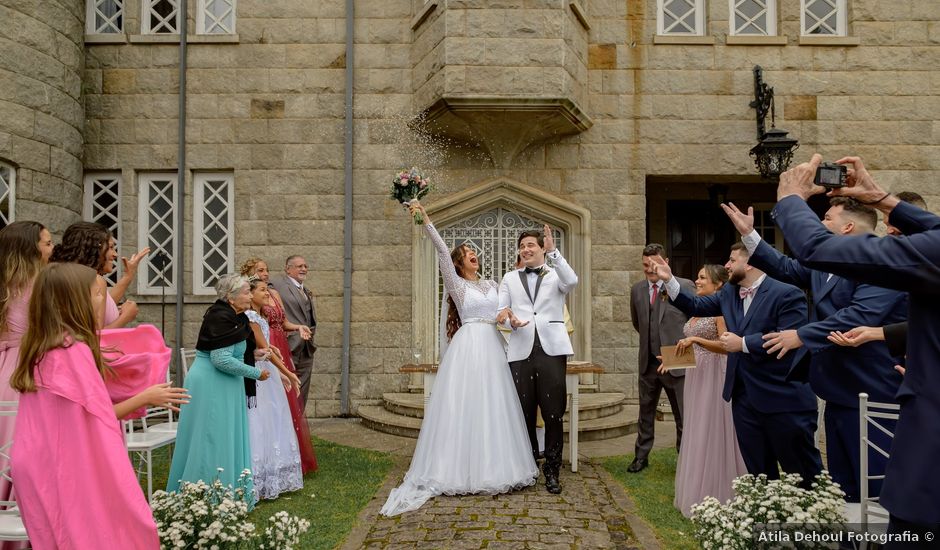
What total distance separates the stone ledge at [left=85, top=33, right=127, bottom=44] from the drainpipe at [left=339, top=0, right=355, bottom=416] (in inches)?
130

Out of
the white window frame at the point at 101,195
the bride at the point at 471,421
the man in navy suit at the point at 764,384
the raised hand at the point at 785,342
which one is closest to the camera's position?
the raised hand at the point at 785,342

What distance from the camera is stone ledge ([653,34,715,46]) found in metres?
10.2

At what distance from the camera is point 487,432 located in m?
5.88

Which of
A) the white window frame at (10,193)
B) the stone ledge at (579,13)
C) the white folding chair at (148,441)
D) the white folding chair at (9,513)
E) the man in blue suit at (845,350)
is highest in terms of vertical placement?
the stone ledge at (579,13)

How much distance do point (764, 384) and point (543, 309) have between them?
2141mm

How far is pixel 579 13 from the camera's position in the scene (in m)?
9.79

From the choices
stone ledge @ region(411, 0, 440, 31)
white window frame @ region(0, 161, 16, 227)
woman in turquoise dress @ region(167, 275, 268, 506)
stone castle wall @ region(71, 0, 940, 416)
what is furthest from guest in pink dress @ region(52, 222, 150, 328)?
stone ledge @ region(411, 0, 440, 31)

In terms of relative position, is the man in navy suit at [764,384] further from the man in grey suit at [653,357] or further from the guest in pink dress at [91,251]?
the guest in pink dress at [91,251]

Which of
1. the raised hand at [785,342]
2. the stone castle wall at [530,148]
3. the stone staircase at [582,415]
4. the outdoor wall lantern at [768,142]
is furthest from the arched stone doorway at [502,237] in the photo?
the raised hand at [785,342]

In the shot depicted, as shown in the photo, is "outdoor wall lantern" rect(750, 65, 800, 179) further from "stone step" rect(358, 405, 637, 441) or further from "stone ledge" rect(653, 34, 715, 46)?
"stone step" rect(358, 405, 637, 441)

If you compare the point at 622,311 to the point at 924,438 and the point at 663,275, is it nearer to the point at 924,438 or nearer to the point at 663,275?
the point at 663,275

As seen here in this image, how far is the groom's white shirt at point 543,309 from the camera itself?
6129 millimetres

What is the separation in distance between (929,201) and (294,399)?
915 centimetres

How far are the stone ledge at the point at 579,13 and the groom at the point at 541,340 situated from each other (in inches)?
184
